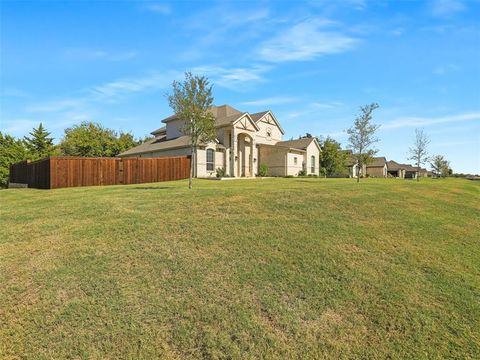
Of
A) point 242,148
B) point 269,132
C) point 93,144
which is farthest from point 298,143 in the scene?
point 93,144

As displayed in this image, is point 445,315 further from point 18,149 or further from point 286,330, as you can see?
point 18,149

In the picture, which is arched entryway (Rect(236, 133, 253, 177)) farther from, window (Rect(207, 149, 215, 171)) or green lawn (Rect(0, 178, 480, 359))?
green lawn (Rect(0, 178, 480, 359))

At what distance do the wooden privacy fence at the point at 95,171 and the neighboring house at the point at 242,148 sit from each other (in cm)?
264

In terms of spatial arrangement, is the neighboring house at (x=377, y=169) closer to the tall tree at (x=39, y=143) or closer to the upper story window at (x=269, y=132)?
the upper story window at (x=269, y=132)

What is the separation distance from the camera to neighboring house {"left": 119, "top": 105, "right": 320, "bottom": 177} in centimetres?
3050

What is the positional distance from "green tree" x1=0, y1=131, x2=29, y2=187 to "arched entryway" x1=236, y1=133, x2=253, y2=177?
2652 centimetres

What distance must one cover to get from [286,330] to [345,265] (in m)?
2.31

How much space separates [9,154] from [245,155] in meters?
28.2

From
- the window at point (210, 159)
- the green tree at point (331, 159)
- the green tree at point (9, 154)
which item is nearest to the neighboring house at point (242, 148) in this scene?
the window at point (210, 159)

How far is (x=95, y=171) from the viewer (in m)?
23.5

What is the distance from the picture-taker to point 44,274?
572cm

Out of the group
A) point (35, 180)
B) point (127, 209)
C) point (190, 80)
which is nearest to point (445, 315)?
point (127, 209)

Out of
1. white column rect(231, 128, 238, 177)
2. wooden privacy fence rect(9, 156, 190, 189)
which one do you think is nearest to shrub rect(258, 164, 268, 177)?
white column rect(231, 128, 238, 177)

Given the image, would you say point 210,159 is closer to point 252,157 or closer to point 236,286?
point 252,157
